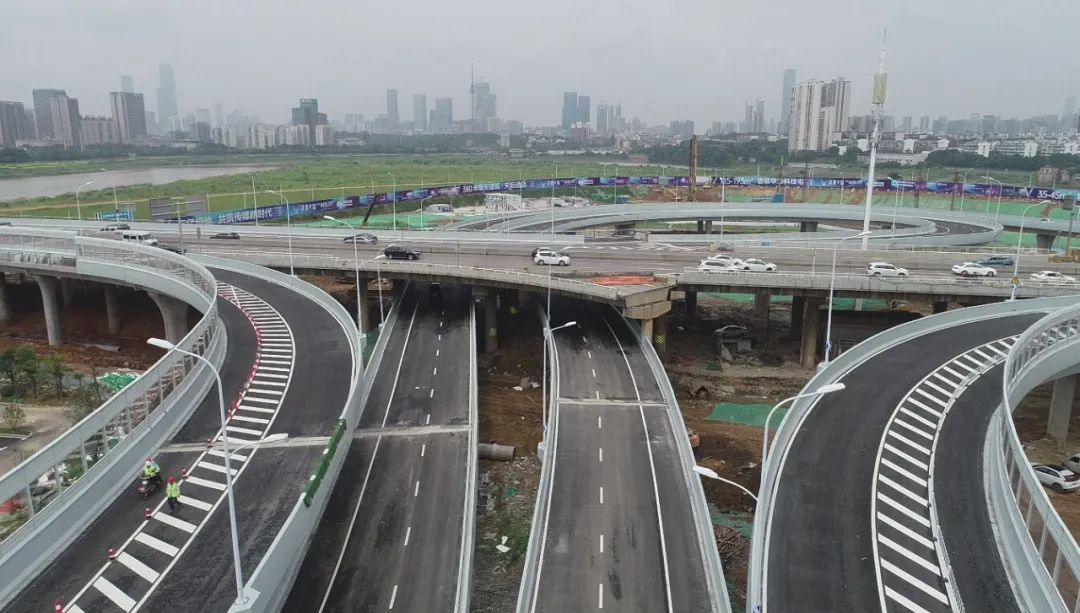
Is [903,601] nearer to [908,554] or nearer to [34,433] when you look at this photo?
[908,554]

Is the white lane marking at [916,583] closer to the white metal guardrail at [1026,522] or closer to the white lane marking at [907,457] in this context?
the white metal guardrail at [1026,522]

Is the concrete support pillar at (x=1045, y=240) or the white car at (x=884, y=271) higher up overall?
the white car at (x=884, y=271)

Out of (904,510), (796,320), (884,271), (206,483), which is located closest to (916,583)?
(904,510)

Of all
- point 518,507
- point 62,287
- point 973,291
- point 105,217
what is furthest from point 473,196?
point 518,507

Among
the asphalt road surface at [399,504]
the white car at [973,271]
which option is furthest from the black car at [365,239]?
the white car at [973,271]

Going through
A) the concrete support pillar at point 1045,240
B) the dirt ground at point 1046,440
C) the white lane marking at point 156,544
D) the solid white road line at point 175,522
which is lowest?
the dirt ground at point 1046,440

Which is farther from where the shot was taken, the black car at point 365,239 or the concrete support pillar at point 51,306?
the black car at point 365,239

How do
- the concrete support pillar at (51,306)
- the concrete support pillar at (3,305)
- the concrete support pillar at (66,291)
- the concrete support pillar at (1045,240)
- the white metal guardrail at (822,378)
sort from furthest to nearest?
the concrete support pillar at (1045,240)
the concrete support pillar at (66,291)
the concrete support pillar at (3,305)
the concrete support pillar at (51,306)
the white metal guardrail at (822,378)
